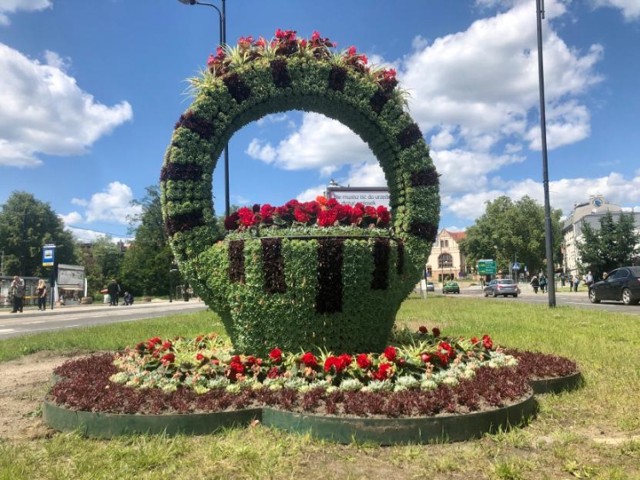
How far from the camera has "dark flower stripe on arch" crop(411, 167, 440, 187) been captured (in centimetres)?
639

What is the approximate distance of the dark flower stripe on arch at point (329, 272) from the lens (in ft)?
17.3

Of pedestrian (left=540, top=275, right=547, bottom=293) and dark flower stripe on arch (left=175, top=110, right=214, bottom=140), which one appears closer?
dark flower stripe on arch (left=175, top=110, right=214, bottom=140)

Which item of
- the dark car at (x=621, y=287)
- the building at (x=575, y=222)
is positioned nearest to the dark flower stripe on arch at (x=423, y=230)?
the dark car at (x=621, y=287)

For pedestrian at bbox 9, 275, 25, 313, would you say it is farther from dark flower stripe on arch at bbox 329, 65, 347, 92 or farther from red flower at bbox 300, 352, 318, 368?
red flower at bbox 300, 352, 318, 368

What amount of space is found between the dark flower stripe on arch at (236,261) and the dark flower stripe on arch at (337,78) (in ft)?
7.14

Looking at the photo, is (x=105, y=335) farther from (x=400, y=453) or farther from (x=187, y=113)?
(x=400, y=453)

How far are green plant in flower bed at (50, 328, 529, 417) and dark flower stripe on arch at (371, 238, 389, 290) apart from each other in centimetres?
70

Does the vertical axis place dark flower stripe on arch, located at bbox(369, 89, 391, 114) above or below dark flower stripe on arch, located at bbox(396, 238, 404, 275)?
above

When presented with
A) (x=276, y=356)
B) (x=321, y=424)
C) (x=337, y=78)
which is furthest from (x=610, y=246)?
(x=321, y=424)

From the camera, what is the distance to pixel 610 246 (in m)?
34.8

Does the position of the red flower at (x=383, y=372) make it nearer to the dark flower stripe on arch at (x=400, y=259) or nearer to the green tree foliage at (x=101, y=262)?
the dark flower stripe on arch at (x=400, y=259)

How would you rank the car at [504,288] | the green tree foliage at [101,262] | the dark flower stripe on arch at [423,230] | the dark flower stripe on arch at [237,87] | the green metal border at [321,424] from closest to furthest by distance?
1. the green metal border at [321,424]
2. the dark flower stripe on arch at [237,87]
3. the dark flower stripe on arch at [423,230]
4. the car at [504,288]
5. the green tree foliage at [101,262]

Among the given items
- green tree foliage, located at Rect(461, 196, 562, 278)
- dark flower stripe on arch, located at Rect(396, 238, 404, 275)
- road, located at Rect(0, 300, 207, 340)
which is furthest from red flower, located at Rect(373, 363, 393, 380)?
green tree foliage, located at Rect(461, 196, 562, 278)

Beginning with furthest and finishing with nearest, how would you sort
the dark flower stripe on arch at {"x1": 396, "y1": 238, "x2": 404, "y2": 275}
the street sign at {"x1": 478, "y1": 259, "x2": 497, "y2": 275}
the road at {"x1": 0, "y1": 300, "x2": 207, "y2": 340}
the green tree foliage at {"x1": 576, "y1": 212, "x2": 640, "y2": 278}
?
1. the street sign at {"x1": 478, "y1": 259, "x2": 497, "y2": 275}
2. the green tree foliage at {"x1": 576, "y1": 212, "x2": 640, "y2": 278}
3. the road at {"x1": 0, "y1": 300, "x2": 207, "y2": 340}
4. the dark flower stripe on arch at {"x1": 396, "y1": 238, "x2": 404, "y2": 275}
